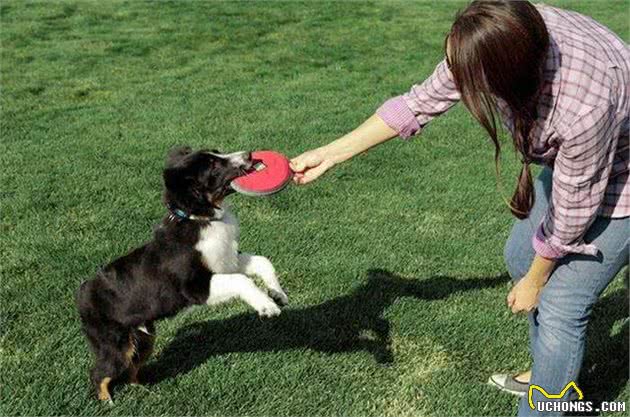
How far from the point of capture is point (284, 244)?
A: 6004 millimetres

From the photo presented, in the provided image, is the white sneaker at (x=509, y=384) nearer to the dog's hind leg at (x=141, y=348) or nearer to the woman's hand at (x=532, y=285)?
the woman's hand at (x=532, y=285)

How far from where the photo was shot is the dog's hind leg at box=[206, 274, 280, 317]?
3.93 metres

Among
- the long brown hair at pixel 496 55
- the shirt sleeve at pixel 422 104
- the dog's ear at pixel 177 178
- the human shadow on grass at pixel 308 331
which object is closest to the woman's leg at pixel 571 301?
the long brown hair at pixel 496 55

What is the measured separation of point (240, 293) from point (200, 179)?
651 mm

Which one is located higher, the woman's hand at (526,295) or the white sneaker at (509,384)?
the woman's hand at (526,295)

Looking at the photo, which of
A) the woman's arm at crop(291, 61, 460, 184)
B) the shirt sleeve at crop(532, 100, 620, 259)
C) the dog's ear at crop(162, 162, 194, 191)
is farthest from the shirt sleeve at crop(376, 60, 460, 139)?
the dog's ear at crop(162, 162, 194, 191)

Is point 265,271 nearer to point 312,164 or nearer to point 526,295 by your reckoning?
point 312,164

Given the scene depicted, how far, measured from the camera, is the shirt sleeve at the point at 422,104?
12.4 feet

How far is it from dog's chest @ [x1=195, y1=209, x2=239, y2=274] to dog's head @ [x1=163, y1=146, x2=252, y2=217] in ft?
0.30

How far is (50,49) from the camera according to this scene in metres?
13.7

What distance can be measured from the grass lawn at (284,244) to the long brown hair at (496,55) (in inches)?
77.3

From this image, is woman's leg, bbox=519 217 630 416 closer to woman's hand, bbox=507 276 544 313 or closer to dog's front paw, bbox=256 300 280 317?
woman's hand, bbox=507 276 544 313

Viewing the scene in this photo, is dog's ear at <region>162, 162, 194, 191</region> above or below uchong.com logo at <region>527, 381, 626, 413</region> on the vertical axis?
above

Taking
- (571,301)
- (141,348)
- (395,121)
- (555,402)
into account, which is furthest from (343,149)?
(555,402)
